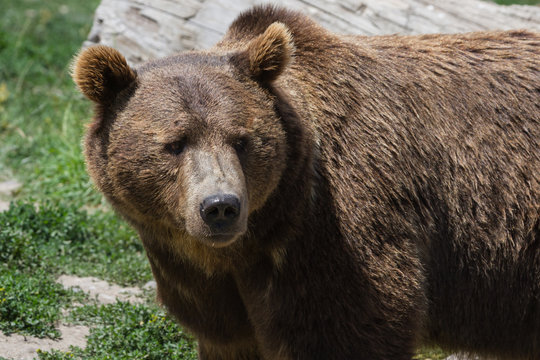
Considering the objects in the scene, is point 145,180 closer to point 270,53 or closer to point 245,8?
point 270,53

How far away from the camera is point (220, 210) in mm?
3742

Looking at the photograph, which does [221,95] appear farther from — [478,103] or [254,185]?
[478,103]

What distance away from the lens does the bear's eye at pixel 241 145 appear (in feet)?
13.3

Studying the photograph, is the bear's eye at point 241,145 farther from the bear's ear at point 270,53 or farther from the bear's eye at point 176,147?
the bear's ear at point 270,53

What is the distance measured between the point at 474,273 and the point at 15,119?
713 centimetres

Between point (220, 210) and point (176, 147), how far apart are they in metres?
0.48

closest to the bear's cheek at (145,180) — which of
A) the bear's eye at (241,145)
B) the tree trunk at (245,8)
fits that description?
the bear's eye at (241,145)

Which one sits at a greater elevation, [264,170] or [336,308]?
[264,170]

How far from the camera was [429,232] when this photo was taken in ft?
14.6

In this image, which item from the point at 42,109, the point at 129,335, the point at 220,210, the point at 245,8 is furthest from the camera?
the point at 42,109

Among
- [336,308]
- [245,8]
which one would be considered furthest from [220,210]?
[245,8]

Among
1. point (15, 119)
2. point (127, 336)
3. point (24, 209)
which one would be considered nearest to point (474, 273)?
point (127, 336)

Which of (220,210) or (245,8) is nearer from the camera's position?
(220,210)

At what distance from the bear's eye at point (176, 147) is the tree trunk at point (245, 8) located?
3673 millimetres
